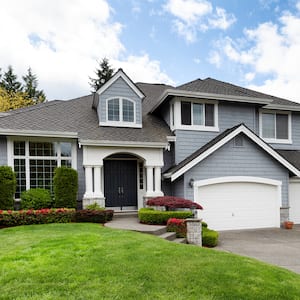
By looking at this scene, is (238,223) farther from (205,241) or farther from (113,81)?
(113,81)

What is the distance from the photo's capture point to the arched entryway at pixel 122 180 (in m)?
12.9

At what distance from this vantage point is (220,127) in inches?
532

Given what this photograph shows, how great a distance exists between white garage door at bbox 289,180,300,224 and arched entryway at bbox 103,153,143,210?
7419 mm

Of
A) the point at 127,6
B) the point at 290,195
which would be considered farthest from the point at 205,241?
the point at 127,6

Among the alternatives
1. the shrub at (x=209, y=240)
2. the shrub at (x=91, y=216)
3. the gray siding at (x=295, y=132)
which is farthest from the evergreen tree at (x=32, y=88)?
the shrub at (x=209, y=240)

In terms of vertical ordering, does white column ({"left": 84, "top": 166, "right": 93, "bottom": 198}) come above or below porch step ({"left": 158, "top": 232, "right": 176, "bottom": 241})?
above

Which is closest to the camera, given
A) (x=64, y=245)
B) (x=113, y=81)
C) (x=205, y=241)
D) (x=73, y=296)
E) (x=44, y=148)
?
(x=73, y=296)

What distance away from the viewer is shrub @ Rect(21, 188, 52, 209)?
10.8 meters

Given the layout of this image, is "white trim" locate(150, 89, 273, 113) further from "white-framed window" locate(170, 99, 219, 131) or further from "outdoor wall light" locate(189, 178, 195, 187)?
"outdoor wall light" locate(189, 178, 195, 187)

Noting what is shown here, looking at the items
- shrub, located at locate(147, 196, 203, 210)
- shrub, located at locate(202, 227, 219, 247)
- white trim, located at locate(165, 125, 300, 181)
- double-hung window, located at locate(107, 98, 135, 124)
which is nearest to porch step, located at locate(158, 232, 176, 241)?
shrub, located at locate(202, 227, 219, 247)

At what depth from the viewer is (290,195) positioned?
13.9 m

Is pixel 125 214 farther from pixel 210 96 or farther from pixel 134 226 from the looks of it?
pixel 210 96

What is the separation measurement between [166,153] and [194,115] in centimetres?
220

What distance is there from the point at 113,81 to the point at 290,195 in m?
10.1
